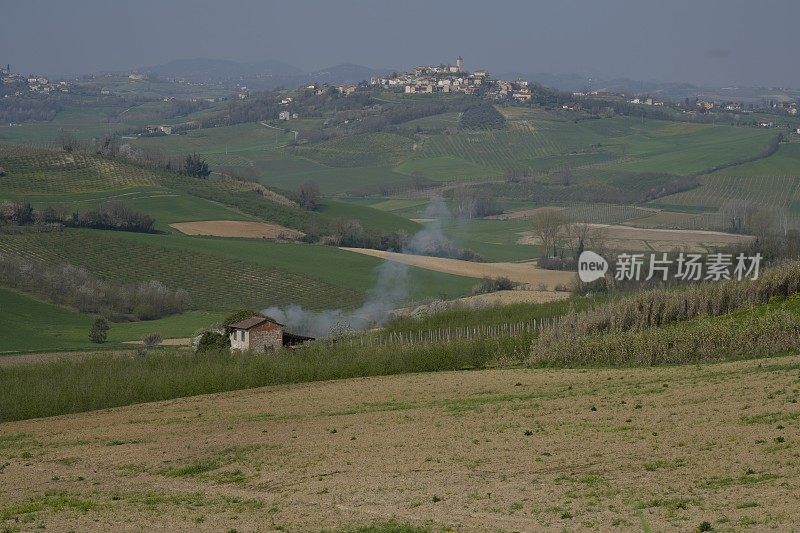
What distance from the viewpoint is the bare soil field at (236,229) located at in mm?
81375

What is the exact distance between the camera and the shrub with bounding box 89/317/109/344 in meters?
52.0

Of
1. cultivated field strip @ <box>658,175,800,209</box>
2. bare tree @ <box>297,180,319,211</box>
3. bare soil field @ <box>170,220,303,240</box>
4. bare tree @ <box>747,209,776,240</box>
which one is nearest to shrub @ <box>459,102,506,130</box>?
cultivated field strip @ <box>658,175,800,209</box>

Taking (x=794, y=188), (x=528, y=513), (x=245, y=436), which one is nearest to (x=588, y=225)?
(x=794, y=188)

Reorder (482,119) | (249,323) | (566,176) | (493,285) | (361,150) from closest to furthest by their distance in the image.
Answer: (249,323) → (493,285) → (566,176) → (361,150) → (482,119)

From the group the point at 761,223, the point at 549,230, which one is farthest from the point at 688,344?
the point at 761,223

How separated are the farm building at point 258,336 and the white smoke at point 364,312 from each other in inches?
101

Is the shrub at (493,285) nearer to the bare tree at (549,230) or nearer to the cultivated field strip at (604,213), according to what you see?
the bare tree at (549,230)

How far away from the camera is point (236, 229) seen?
8312cm

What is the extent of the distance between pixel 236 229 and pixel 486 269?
20329 millimetres

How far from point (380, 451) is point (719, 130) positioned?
138731 mm

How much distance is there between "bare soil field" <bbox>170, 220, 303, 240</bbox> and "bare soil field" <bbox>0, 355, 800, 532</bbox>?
157 ft

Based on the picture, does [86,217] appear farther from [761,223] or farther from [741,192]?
[741,192]

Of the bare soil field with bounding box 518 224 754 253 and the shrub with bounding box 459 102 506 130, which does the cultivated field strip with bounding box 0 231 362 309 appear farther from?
the shrub with bounding box 459 102 506 130

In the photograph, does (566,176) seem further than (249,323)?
Yes
